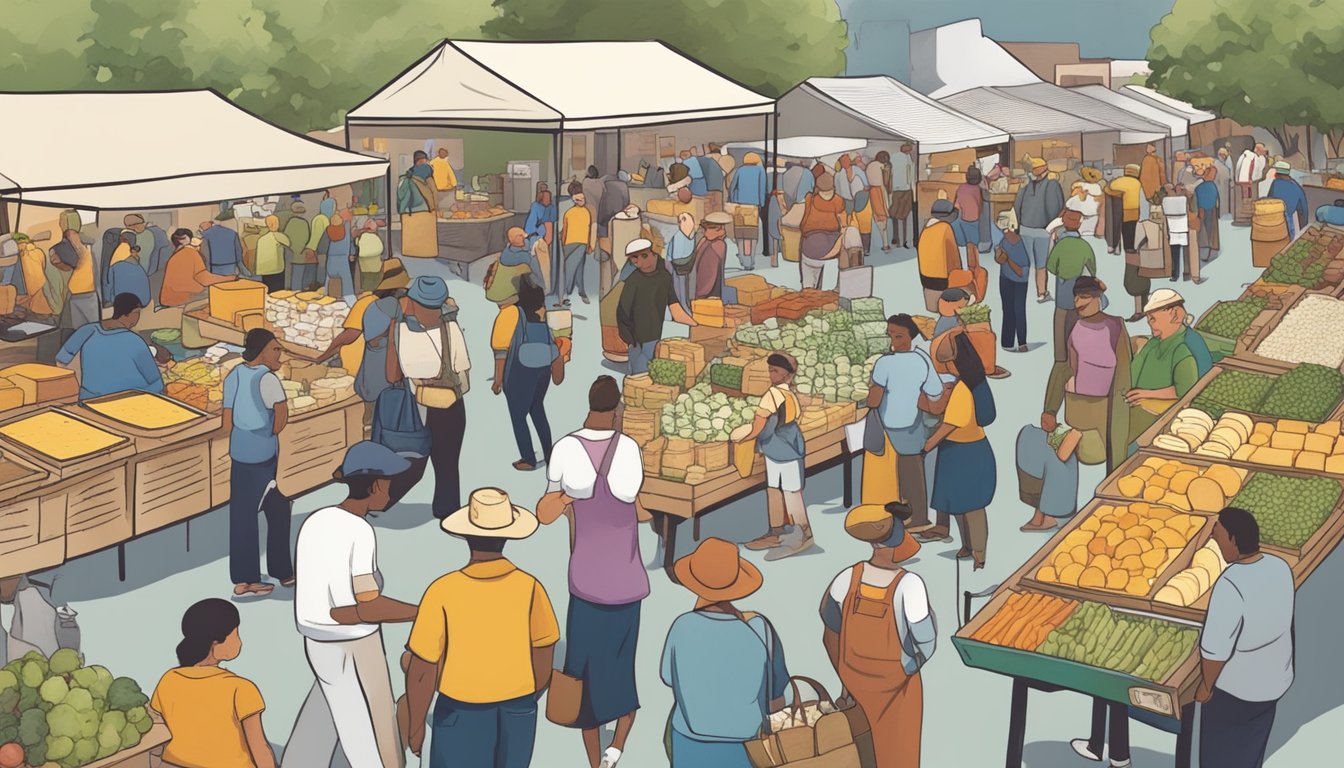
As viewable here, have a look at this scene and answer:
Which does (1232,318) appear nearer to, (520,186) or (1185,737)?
(1185,737)

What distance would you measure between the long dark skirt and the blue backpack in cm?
330

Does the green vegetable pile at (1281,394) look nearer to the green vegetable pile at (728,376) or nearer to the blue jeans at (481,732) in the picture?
the green vegetable pile at (728,376)

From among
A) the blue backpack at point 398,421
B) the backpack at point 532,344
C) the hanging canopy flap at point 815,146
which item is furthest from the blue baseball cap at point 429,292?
the hanging canopy flap at point 815,146

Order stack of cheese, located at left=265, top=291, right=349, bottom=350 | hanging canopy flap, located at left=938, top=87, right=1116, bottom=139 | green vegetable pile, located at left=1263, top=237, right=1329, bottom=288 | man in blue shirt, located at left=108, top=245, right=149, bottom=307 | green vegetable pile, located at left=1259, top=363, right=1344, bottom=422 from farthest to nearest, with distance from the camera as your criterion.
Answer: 1. hanging canopy flap, located at left=938, top=87, right=1116, bottom=139
2. green vegetable pile, located at left=1263, top=237, right=1329, bottom=288
3. man in blue shirt, located at left=108, top=245, right=149, bottom=307
4. stack of cheese, located at left=265, top=291, right=349, bottom=350
5. green vegetable pile, located at left=1259, top=363, right=1344, bottom=422

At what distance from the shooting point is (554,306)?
18.2 m

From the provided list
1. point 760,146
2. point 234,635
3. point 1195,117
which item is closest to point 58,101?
point 234,635

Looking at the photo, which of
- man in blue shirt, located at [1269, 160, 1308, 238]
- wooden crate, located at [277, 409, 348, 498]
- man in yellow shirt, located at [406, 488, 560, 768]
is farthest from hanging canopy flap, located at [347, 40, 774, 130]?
man in yellow shirt, located at [406, 488, 560, 768]

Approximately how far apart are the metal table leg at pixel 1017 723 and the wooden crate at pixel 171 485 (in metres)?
5.48

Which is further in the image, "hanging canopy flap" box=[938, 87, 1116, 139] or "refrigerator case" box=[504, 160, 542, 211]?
"hanging canopy flap" box=[938, 87, 1116, 139]

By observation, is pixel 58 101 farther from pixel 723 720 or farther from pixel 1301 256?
pixel 1301 256

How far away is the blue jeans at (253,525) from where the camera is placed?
8.95 metres

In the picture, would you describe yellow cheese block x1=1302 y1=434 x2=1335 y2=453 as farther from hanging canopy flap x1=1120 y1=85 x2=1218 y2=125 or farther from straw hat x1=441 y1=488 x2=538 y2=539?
hanging canopy flap x1=1120 y1=85 x2=1218 y2=125

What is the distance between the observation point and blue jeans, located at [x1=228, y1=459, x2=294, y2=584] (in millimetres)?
8945

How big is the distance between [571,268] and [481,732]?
41.6 ft
